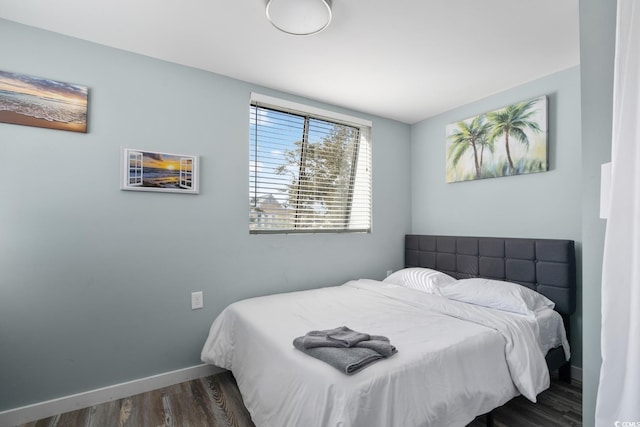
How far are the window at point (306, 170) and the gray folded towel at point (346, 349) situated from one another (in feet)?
4.63

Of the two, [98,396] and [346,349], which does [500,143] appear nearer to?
[346,349]

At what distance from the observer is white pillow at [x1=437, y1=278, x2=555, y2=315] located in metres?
2.22

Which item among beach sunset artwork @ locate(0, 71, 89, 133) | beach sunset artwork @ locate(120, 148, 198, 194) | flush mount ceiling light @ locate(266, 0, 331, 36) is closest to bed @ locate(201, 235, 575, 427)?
beach sunset artwork @ locate(120, 148, 198, 194)

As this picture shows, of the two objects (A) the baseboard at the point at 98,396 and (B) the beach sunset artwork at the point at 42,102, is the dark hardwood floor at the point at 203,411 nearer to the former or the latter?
(A) the baseboard at the point at 98,396

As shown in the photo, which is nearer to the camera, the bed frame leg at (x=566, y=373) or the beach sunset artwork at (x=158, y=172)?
the beach sunset artwork at (x=158, y=172)

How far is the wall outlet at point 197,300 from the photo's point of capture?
2.44 m

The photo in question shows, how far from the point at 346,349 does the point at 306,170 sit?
2.01m

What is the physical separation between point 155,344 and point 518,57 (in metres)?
3.50

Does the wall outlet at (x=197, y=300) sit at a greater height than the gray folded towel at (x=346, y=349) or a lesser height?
lesser

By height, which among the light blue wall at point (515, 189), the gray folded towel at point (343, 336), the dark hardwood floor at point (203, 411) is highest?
the light blue wall at point (515, 189)

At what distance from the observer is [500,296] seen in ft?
7.58

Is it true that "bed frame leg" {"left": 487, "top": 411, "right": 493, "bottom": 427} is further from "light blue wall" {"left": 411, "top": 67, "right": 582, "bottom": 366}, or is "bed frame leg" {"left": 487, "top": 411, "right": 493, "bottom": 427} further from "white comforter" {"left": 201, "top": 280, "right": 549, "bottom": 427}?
"light blue wall" {"left": 411, "top": 67, "right": 582, "bottom": 366}

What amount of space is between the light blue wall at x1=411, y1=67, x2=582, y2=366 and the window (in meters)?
0.73

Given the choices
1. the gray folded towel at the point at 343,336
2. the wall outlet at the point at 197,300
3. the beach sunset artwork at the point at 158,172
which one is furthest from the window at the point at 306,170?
the gray folded towel at the point at 343,336
